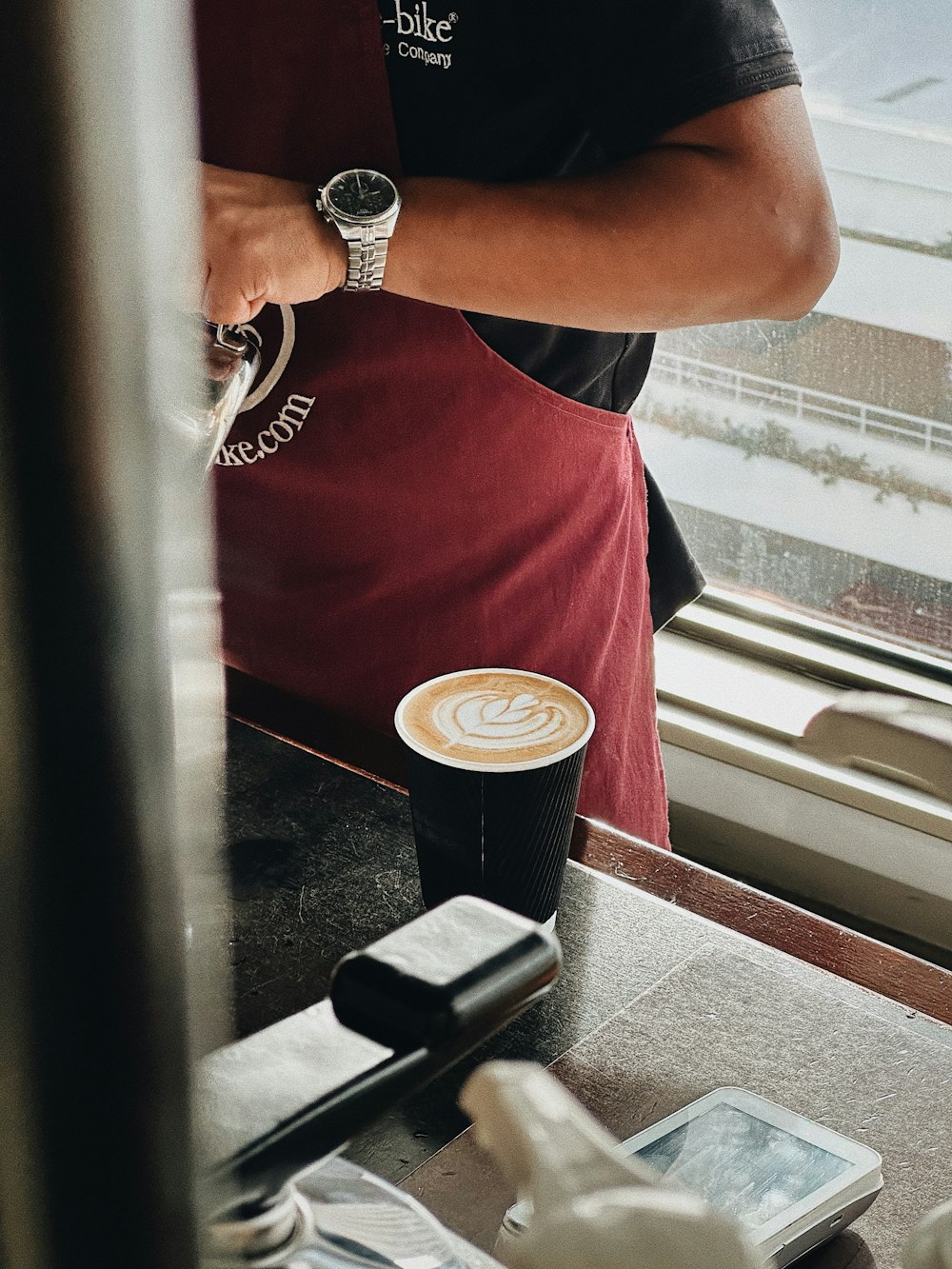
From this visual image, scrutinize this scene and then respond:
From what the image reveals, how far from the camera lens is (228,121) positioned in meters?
1.15

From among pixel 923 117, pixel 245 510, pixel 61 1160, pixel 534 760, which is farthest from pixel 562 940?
pixel 923 117

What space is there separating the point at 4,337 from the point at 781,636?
208 centimetres

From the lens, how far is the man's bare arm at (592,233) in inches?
38.9

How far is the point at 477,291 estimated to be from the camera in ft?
3.39

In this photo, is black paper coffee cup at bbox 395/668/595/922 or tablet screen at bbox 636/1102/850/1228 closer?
tablet screen at bbox 636/1102/850/1228

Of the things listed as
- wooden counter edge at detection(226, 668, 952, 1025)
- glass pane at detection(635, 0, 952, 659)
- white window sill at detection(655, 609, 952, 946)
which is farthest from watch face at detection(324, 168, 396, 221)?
white window sill at detection(655, 609, 952, 946)

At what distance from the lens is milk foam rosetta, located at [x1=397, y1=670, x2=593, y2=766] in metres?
0.77

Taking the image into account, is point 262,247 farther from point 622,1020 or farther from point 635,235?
point 622,1020

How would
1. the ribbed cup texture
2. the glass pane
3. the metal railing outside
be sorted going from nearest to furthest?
the ribbed cup texture, the glass pane, the metal railing outside

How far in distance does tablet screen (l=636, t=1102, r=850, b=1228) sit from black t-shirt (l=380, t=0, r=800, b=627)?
0.66 metres

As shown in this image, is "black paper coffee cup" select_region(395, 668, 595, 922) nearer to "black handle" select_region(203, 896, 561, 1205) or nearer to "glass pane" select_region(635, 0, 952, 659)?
"black handle" select_region(203, 896, 561, 1205)

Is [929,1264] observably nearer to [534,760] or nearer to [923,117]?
[534,760]

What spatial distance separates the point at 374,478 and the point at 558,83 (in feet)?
1.07

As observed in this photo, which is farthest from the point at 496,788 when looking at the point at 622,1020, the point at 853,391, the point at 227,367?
the point at 853,391
